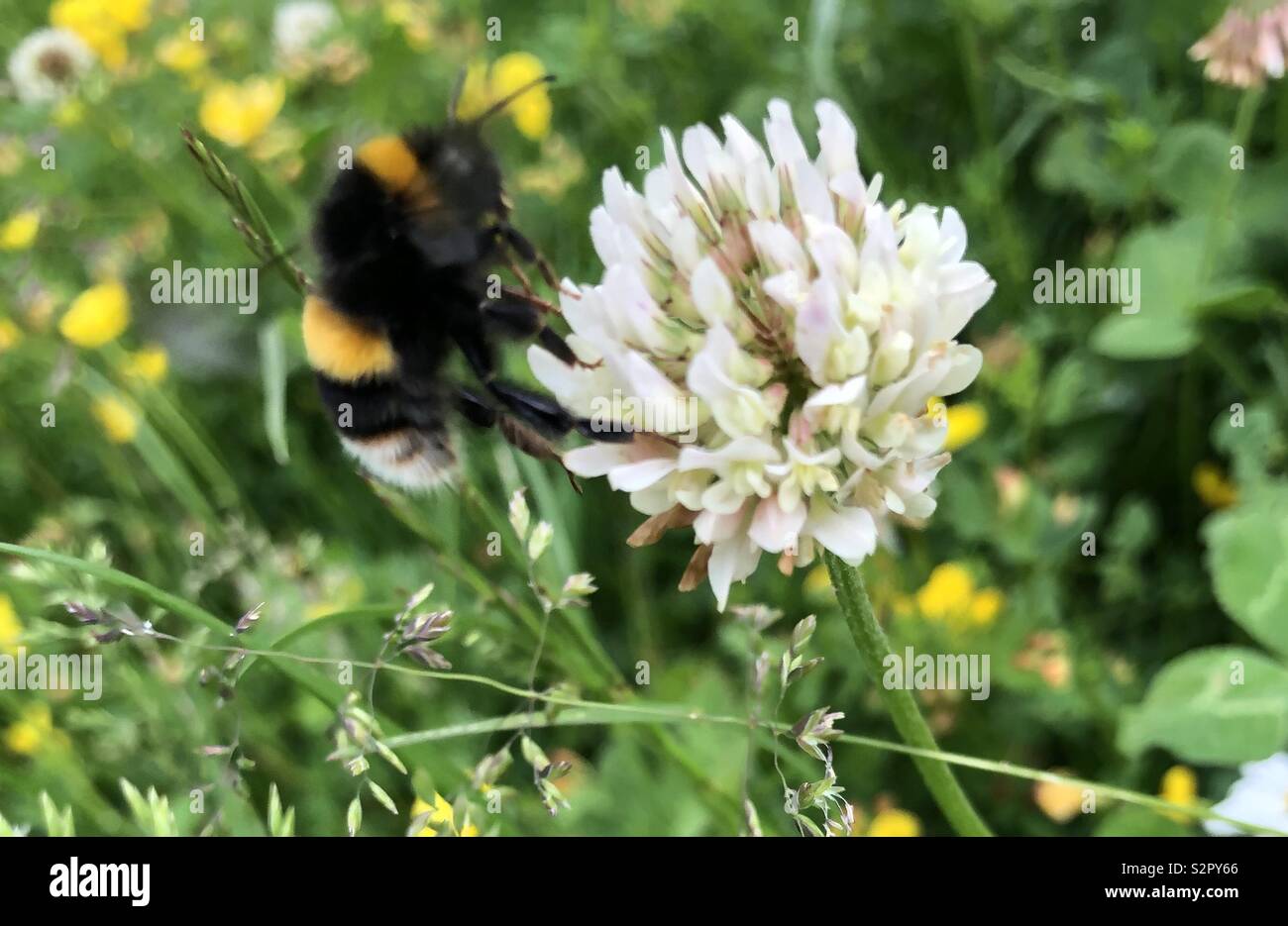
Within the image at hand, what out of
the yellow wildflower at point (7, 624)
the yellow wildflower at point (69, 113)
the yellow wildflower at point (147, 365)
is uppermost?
the yellow wildflower at point (69, 113)

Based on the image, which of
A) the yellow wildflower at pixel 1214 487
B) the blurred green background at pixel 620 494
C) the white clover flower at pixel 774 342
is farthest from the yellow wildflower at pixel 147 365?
the yellow wildflower at pixel 1214 487

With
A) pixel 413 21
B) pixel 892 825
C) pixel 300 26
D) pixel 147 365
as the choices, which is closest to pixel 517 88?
pixel 413 21

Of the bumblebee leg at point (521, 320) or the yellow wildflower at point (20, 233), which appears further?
the yellow wildflower at point (20, 233)

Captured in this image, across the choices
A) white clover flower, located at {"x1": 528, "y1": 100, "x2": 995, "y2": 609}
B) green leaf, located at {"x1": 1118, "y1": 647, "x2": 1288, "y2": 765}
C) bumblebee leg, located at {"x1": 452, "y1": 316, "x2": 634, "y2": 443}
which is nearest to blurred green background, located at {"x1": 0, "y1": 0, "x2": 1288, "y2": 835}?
green leaf, located at {"x1": 1118, "y1": 647, "x2": 1288, "y2": 765}

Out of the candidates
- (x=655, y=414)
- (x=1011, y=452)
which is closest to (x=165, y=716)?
(x=655, y=414)

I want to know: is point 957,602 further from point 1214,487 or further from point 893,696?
point 893,696

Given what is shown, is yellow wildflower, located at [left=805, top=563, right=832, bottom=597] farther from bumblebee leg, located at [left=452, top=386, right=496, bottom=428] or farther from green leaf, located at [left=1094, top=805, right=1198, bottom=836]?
bumblebee leg, located at [left=452, top=386, right=496, bottom=428]

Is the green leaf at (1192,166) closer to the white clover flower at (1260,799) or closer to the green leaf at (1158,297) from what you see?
the green leaf at (1158,297)
